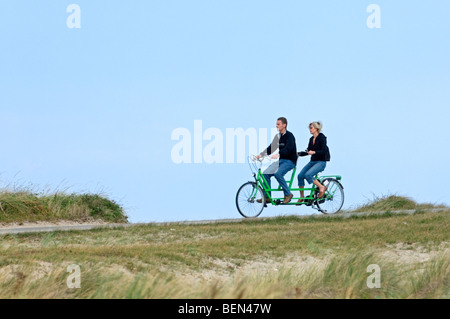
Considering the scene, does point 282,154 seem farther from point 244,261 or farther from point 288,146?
point 244,261

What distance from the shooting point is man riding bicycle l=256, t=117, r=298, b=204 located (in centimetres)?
1716

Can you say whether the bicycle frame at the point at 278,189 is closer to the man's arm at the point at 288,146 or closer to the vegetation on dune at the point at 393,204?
the man's arm at the point at 288,146

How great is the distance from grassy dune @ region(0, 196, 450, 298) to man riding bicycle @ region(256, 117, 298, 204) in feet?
4.36

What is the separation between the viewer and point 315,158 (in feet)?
58.9

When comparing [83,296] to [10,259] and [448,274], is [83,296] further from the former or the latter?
[448,274]

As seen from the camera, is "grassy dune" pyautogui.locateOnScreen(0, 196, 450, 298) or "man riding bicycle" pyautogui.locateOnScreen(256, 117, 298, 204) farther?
"man riding bicycle" pyautogui.locateOnScreen(256, 117, 298, 204)

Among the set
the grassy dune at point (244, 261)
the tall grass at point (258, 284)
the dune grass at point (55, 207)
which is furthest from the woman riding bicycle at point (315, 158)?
the tall grass at point (258, 284)

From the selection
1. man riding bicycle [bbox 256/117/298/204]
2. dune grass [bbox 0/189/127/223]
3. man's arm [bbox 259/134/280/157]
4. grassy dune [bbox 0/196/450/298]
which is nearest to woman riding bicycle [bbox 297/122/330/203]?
man riding bicycle [bbox 256/117/298/204]

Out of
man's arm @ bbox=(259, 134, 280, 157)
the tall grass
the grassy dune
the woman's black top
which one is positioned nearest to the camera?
the tall grass

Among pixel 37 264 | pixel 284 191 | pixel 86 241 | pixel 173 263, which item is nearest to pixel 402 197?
pixel 284 191

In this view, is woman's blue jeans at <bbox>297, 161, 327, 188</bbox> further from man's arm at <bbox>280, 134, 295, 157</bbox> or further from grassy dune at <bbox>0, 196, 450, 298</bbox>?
grassy dune at <bbox>0, 196, 450, 298</bbox>

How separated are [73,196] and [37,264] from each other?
1110 cm

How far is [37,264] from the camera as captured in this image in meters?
9.14

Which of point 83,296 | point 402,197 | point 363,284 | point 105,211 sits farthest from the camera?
point 402,197
